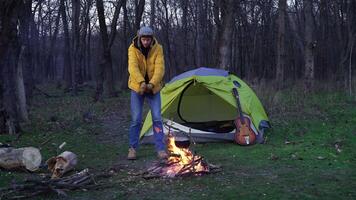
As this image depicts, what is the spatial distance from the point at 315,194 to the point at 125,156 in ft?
11.0

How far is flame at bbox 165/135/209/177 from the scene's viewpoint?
5.72m

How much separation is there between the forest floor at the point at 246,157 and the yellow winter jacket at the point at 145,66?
117 centimetres

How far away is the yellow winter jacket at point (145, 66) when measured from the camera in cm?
656

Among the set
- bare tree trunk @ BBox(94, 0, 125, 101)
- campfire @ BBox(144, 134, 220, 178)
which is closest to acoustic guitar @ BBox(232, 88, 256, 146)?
campfire @ BBox(144, 134, 220, 178)

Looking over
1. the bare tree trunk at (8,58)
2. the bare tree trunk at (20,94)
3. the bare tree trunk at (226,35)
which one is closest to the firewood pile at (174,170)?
the bare tree trunk at (8,58)

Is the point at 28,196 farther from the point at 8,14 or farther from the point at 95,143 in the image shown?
the point at 8,14

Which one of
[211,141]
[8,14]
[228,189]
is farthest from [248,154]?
[8,14]

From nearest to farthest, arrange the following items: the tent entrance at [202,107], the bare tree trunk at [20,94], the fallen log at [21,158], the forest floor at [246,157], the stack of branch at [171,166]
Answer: the forest floor at [246,157] → the stack of branch at [171,166] → the fallen log at [21,158] → the tent entrance at [202,107] → the bare tree trunk at [20,94]

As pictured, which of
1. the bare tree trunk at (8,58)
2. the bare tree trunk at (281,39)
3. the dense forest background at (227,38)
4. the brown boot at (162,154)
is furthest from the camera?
the bare tree trunk at (281,39)

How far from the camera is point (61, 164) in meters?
5.84

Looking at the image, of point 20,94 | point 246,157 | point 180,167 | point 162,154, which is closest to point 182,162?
point 180,167

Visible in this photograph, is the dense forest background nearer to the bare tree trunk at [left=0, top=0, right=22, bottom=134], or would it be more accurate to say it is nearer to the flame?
the bare tree trunk at [left=0, top=0, right=22, bottom=134]

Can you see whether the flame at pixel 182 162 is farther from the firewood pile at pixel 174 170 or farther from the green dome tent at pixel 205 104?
the green dome tent at pixel 205 104

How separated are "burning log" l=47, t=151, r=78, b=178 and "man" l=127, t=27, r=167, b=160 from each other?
1131 mm
